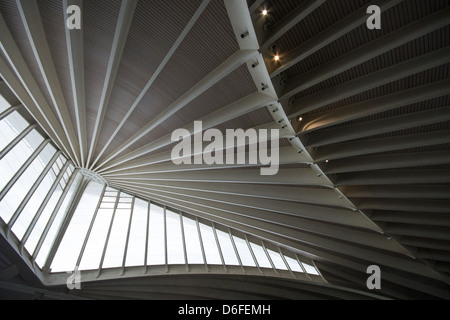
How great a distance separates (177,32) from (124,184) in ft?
40.2

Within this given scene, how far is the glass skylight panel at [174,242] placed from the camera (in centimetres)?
1895

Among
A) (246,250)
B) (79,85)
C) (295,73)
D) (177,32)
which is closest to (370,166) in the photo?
(295,73)

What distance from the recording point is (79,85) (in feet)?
29.9

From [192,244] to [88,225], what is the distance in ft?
23.7

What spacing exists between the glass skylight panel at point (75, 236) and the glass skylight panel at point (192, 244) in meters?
6.69

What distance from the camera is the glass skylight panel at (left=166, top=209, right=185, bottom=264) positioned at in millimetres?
18953

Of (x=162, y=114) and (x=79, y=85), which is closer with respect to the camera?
(x=79, y=85)

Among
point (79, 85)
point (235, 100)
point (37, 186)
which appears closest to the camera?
point (235, 100)

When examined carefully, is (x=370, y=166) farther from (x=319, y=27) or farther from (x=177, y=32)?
(x=177, y=32)

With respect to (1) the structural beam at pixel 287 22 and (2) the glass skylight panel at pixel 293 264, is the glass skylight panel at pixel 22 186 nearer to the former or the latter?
(1) the structural beam at pixel 287 22

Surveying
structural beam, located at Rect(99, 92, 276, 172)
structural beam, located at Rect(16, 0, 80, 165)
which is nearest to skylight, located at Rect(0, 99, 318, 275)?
structural beam, located at Rect(16, 0, 80, 165)

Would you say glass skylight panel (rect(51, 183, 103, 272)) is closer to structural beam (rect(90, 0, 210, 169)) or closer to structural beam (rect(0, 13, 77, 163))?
structural beam (rect(0, 13, 77, 163))

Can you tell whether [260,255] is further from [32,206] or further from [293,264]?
[32,206]
